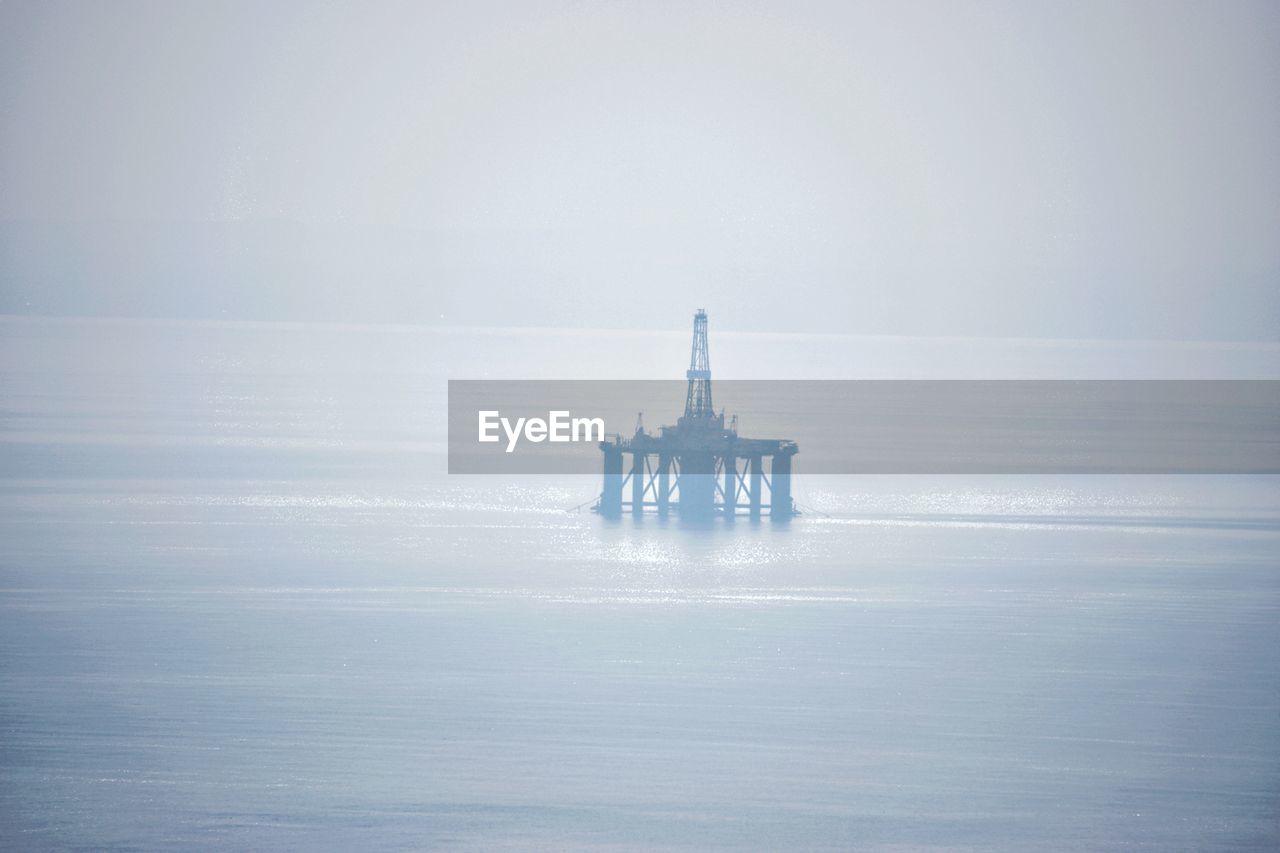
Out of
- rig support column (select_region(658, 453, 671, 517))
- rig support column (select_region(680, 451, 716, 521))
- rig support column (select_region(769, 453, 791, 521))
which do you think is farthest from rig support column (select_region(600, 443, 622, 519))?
rig support column (select_region(769, 453, 791, 521))

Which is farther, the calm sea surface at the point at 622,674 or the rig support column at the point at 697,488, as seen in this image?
the rig support column at the point at 697,488

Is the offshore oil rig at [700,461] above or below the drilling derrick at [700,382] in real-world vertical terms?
below

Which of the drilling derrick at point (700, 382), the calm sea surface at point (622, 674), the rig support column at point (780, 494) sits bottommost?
the calm sea surface at point (622, 674)

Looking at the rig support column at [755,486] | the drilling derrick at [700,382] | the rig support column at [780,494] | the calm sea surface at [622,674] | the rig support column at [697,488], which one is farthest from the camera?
the rig support column at [755,486]

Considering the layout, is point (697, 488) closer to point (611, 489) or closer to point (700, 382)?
point (611, 489)

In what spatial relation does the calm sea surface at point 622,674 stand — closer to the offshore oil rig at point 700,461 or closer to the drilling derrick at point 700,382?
the offshore oil rig at point 700,461

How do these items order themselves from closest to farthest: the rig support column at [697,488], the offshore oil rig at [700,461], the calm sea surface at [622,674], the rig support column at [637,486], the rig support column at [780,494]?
1. the calm sea surface at [622,674]
2. the offshore oil rig at [700,461]
3. the rig support column at [697,488]
4. the rig support column at [780,494]
5. the rig support column at [637,486]

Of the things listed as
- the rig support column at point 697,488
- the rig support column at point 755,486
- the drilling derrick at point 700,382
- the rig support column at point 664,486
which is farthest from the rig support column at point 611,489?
the rig support column at point 755,486

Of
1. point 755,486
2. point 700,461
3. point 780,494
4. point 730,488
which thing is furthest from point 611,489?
point 755,486

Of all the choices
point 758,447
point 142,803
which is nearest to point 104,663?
point 142,803
